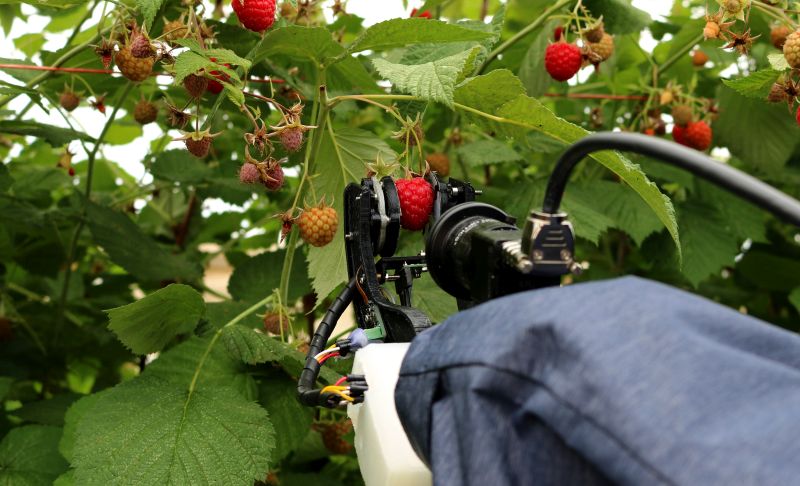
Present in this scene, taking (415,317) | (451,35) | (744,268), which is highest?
(451,35)

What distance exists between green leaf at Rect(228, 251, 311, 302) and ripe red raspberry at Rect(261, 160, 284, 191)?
1.33ft

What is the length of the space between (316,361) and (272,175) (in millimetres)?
305

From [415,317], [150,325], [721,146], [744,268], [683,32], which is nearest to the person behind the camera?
[415,317]

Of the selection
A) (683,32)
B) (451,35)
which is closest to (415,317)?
(451,35)

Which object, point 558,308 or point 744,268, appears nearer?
point 558,308

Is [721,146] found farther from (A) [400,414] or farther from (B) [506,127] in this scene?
(A) [400,414]

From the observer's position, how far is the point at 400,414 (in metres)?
0.42

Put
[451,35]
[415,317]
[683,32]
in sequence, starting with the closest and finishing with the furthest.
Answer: [415,317], [451,35], [683,32]

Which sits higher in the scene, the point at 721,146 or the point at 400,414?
Answer: the point at 400,414

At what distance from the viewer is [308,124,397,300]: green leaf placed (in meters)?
0.95

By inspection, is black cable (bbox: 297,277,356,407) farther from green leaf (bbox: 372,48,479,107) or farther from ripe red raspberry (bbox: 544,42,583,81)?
ripe red raspberry (bbox: 544,42,583,81)

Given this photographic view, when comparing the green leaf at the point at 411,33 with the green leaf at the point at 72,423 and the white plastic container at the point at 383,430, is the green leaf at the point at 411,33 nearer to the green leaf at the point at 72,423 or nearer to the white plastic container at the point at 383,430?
the white plastic container at the point at 383,430

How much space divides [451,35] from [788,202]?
49cm

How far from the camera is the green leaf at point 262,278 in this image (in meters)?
1.24
